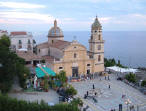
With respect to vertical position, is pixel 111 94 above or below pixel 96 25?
below

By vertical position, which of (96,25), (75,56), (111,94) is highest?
(96,25)

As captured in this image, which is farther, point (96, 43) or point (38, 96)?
point (96, 43)

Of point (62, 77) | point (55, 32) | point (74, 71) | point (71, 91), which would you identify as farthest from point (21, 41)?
point (71, 91)

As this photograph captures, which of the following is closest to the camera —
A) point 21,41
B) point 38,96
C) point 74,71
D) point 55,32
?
point 38,96

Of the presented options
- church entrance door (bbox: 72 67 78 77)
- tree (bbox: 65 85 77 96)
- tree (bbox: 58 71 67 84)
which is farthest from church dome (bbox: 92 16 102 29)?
tree (bbox: 65 85 77 96)

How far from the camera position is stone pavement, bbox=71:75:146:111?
23.4 m

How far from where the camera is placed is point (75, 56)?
36.4 m

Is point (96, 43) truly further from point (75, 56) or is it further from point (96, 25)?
point (75, 56)

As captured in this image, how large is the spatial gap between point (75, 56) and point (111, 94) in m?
11.1

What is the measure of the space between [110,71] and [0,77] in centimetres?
2330

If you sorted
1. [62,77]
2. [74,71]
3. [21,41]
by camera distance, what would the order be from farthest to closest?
[21,41] → [74,71] → [62,77]

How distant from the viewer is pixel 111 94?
27.8m

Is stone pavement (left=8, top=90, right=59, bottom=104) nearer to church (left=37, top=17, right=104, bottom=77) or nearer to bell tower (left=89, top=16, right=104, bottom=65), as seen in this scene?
church (left=37, top=17, right=104, bottom=77)

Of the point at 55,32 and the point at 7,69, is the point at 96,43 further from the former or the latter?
the point at 7,69
